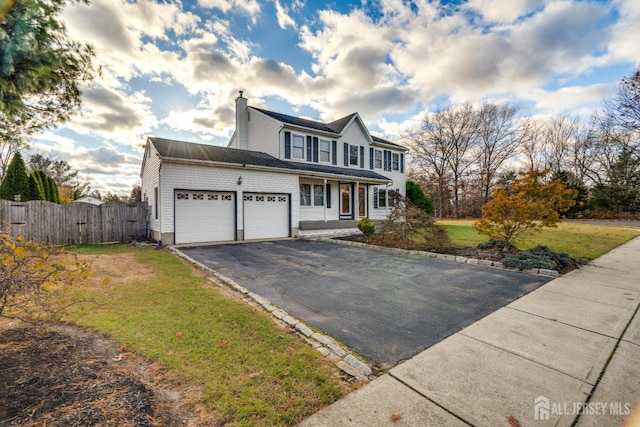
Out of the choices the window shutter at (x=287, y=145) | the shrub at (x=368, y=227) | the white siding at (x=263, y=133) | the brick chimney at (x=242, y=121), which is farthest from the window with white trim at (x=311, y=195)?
the brick chimney at (x=242, y=121)

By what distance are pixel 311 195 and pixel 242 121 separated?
726 centimetres

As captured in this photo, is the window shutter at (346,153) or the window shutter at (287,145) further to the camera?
the window shutter at (346,153)

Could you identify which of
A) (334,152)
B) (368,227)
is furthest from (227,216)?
(334,152)

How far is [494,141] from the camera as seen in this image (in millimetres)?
30500

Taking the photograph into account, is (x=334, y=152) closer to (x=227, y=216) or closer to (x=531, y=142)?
(x=227, y=216)

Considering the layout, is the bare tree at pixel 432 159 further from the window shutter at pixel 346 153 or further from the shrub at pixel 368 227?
the shrub at pixel 368 227

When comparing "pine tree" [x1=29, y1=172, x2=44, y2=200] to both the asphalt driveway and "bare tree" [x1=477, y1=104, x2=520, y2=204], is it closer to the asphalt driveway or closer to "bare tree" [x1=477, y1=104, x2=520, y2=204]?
the asphalt driveway

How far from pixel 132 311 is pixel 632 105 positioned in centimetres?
2706

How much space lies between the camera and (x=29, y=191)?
13.2 m

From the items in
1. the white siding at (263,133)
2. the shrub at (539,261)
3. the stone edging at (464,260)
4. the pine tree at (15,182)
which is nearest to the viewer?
the stone edging at (464,260)

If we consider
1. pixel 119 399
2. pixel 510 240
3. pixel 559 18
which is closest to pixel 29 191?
pixel 119 399

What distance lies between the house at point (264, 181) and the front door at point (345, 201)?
0.22 feet

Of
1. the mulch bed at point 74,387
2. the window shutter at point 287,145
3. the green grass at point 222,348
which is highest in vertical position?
the window shutter at point 287,145

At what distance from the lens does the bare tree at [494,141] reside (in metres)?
29.7
